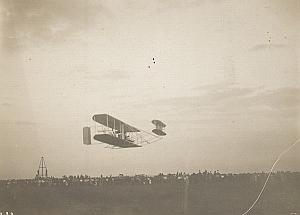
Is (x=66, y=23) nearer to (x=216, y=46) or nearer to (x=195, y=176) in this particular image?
(x=216, y=46)

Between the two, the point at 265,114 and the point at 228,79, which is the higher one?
the point at 228,79

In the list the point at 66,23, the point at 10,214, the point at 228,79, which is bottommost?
the point at 10,214

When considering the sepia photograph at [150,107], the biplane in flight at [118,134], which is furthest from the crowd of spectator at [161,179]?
the biplane in flight at [118,134]

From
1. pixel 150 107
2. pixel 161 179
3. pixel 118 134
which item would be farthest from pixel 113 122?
pixel 161 179

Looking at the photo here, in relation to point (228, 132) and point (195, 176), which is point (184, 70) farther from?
point (195, 176)

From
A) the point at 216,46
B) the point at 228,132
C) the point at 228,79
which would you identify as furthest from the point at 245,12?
the point at 228,132

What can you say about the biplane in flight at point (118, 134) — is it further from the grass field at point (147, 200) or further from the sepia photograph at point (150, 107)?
the grass field at point (147, 200)

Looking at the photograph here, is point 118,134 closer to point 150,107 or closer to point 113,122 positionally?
point 113,122
